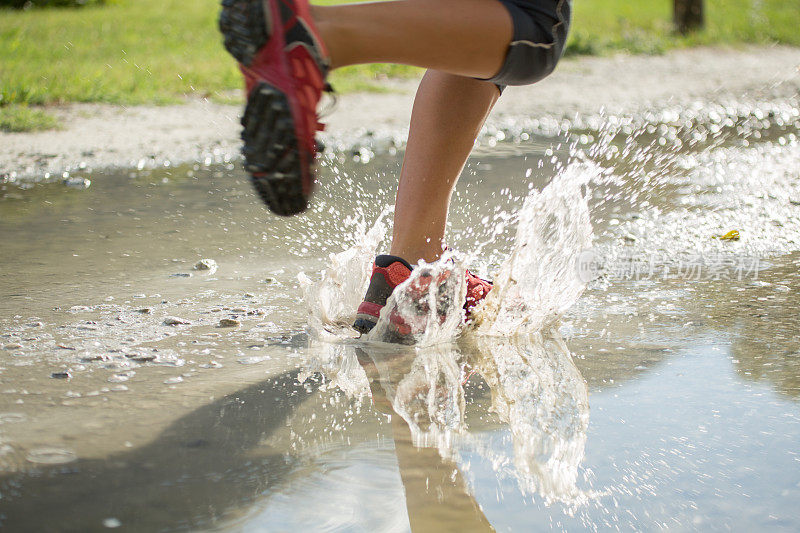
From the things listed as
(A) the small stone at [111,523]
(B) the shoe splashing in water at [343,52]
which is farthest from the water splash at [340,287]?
Result: (A) the small stone at [111,523]

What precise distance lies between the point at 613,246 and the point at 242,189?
59.6 inches

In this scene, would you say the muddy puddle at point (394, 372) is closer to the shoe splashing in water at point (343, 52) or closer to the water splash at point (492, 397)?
the water splash at point (492, 397)

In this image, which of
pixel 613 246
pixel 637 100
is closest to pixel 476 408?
pixel 613 246

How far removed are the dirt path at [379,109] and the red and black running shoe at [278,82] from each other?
244 cm

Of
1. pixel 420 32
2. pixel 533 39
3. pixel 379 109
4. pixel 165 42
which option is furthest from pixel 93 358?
pixel 165 42

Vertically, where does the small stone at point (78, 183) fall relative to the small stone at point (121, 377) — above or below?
above

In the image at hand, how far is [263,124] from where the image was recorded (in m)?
1.60

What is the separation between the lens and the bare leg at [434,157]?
208 cm

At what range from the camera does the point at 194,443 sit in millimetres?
1490

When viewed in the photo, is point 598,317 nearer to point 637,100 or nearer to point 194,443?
point 194,443

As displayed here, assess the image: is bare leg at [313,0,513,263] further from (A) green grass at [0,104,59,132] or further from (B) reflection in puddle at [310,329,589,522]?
(A) green grass at [0,104,59,132]

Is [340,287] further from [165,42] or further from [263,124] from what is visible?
[165,42]

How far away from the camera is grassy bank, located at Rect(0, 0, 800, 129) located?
561 centimetres

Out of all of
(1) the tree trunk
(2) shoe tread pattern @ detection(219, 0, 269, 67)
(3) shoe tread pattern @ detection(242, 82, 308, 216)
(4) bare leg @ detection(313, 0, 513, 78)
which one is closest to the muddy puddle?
(3) shoe tread pattern @ detection(242, 82, 308, 216)
